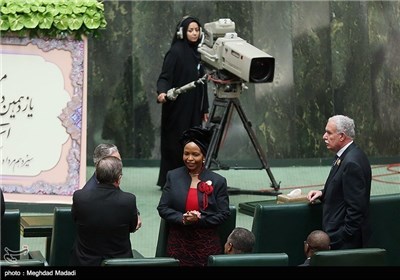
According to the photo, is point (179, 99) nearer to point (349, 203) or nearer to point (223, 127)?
point (223, 127)

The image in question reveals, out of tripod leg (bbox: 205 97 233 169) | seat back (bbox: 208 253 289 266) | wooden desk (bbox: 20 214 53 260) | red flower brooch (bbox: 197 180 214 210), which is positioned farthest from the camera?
tripod leg (bbox: 205 97 233 169)

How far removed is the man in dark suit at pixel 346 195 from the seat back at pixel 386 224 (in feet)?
0.70

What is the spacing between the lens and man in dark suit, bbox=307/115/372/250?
25.9 feet

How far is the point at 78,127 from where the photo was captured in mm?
10711

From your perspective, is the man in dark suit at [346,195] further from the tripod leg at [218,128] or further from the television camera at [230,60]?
the tripod leg at [218,128]

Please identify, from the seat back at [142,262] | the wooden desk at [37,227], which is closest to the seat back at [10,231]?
the wooden desk at [37,227]

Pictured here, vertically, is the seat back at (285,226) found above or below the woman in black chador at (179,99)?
below

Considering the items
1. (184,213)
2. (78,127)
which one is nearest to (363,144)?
(78,127)

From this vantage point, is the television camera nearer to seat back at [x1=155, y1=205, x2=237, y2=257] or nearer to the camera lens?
the camera lens

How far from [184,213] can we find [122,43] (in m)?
6.25

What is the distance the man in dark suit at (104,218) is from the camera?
23.9 ft

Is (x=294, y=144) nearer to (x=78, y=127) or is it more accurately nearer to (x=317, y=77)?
(x=317, y=77)

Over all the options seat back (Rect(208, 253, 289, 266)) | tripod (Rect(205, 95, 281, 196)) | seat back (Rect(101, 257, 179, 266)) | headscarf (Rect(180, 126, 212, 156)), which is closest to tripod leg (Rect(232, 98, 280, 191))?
tripod (Rect(205, 95, 281, 196))

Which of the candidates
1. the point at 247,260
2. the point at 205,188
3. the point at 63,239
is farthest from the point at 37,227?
the point at 247,260
